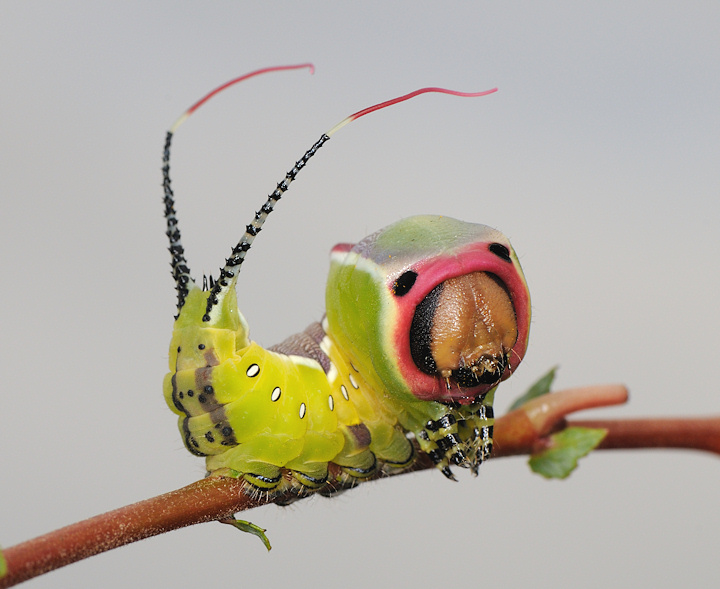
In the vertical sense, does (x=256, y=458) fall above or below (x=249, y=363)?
below

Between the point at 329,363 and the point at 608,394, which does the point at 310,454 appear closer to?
the point at 329,363

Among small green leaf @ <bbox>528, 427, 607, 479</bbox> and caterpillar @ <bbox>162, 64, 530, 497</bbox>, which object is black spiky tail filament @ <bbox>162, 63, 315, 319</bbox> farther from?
small green leaf @ <bbox>528, 427, 607, 479</bbox>

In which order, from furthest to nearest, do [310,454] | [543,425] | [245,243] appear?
[543,425] < [310,454] < [245,243]

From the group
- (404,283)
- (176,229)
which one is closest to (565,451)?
(404,283)

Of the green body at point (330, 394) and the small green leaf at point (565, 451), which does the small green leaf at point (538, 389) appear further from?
the green body at point (330, 394)

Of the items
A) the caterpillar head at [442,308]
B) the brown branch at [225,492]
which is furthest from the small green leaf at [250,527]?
the caterpillar head at [442,308]

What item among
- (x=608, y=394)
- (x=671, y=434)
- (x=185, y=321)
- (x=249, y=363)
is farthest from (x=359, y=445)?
(x=671, y=434)

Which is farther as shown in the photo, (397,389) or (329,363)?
(329,363)
